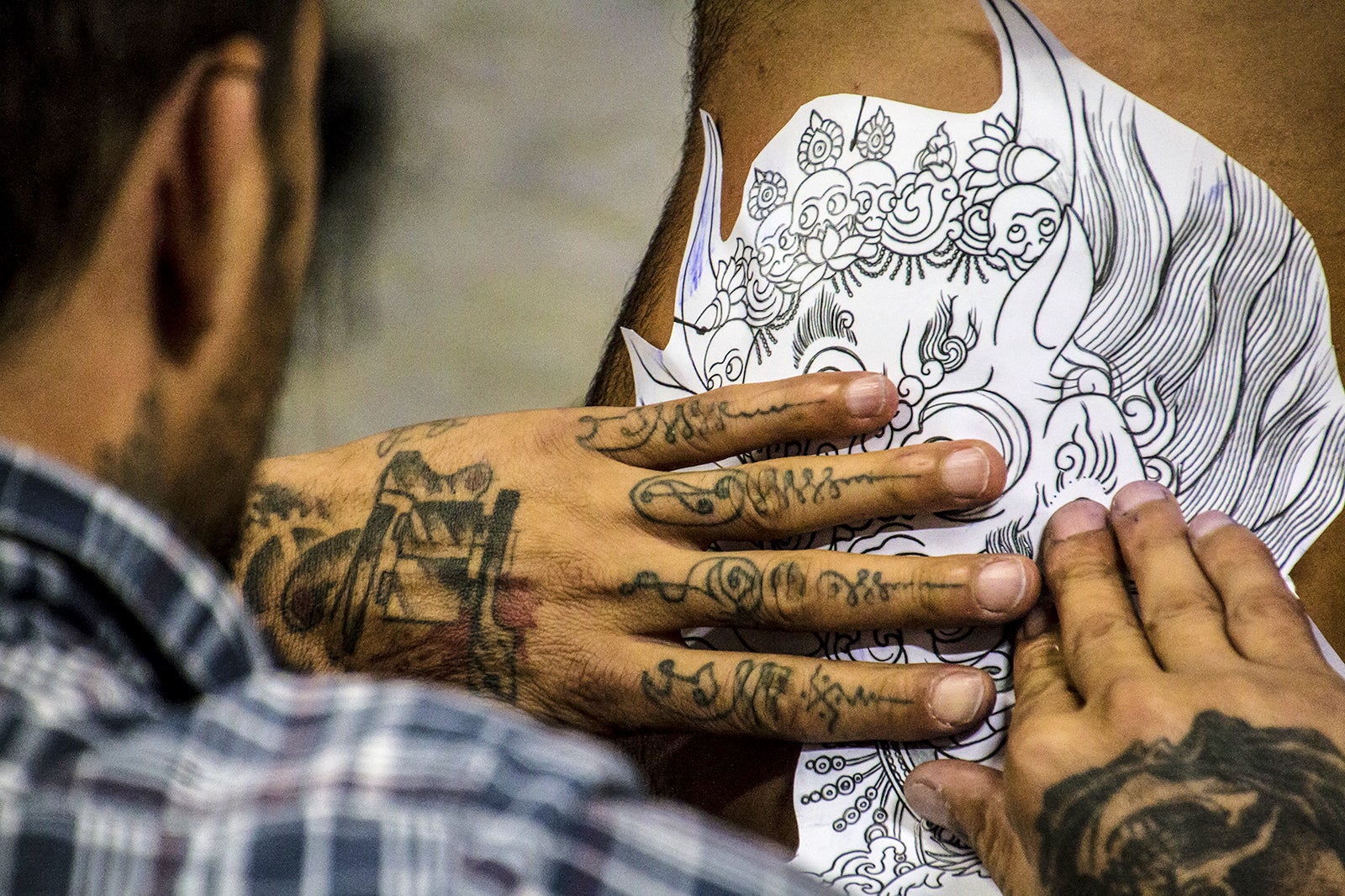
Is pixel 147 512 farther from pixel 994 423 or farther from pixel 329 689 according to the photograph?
pixel 994 423

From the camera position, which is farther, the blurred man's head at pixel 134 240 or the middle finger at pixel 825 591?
the middle finger at pixel 825 591

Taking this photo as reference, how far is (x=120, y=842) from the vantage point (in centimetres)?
26

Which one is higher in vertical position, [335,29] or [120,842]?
[335,29]

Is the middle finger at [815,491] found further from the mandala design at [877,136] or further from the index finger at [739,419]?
the mandala design at [877,136]

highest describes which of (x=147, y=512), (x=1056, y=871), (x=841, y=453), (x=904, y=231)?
(x=904, y=231)

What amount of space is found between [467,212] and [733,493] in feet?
2.21

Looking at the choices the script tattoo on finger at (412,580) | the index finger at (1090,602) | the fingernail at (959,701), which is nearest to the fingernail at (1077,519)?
the index finger at (1090,602)

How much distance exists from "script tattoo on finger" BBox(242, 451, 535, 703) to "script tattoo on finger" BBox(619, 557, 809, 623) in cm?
12

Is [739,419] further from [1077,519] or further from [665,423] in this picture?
[1077,519]

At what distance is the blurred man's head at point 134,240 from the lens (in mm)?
364

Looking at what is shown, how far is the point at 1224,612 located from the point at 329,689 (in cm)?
49

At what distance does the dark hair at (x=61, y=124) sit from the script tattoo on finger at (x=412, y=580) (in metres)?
0.43

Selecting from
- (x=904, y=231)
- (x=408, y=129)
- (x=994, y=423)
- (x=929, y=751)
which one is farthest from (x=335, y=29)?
(x=929, y=751)

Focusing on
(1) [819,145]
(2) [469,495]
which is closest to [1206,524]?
(1) [819,145]
